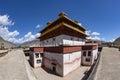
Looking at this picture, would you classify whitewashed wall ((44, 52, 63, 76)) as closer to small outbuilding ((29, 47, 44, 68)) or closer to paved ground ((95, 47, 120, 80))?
small outbuilding ((29, 47, 44, 68))

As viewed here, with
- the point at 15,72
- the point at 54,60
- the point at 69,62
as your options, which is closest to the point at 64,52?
the point at 69,62

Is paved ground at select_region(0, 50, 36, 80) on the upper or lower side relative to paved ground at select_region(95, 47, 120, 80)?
lower

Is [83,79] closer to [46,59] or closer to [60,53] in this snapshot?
[60,53]

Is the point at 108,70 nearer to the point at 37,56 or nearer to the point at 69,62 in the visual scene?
the point at 69,62

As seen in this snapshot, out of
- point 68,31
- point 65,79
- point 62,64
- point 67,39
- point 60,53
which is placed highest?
point 68,31

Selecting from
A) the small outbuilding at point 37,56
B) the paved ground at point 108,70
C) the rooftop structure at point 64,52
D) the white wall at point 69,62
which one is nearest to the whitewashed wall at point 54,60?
the rooftop structure at point 64,52

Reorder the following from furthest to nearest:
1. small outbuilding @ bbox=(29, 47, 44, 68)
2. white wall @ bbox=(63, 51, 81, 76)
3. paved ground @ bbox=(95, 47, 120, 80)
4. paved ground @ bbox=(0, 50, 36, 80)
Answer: small outbuilding @ bbox=(29, 47, 44, 68), white wall @ bbox=(63, 51, 81, 76), paved ground @ bbox=(0, 50, 36, 80), paved ground @ bbox=(95, 47, 120, 80)

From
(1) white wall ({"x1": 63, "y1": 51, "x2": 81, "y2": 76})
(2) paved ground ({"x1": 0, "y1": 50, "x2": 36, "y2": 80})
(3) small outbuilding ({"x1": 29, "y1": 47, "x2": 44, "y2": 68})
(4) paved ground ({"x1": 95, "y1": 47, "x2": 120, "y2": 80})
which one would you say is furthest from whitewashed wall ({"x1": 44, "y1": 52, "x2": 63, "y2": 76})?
(4) paved ground ({"x1": 95, "y1": 47, "x2": 120, "y2": 80})

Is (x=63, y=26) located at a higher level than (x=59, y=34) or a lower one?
higher

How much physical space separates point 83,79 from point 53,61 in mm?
6208

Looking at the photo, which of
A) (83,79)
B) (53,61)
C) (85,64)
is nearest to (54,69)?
(53,61)

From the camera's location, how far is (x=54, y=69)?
19.7 m

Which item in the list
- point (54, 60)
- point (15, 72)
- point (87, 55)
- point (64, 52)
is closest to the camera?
point (15, 72)

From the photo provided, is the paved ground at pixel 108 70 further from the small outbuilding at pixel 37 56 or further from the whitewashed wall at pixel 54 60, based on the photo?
the small outbuilding at pixel 37 56
